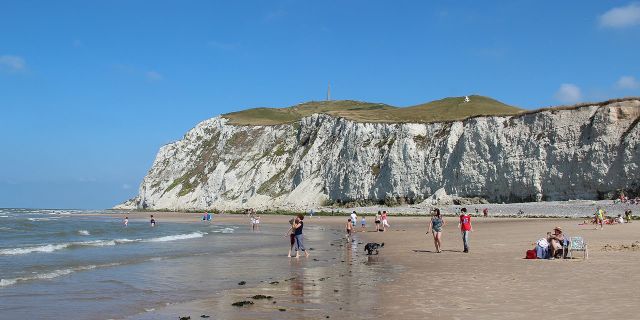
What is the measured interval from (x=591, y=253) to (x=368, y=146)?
61.7 meters

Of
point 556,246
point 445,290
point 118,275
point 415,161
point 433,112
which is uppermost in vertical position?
point 433,112

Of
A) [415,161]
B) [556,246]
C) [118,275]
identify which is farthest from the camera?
[415,161]

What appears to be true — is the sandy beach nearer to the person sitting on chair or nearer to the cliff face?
the person sitting on chair

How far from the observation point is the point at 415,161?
7188cm

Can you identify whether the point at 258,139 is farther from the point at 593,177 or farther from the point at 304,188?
the point at 593,177

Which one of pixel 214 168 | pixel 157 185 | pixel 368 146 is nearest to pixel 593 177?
pixel 368 146

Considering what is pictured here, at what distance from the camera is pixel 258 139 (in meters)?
108

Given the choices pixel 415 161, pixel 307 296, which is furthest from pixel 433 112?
pixel 307 296

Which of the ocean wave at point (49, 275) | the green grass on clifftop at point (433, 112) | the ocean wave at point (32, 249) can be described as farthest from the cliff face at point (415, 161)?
the ocean wave at point (49, 275)

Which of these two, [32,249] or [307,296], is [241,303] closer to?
[307,296]

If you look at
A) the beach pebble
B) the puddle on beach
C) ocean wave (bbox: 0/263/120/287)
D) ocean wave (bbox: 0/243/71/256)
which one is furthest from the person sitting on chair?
ocean wave (bbox: 0/243/71/256)

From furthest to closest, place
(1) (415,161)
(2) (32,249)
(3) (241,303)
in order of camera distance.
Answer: (1) (415,161) < (2) (32,249) < (3) (241,303)

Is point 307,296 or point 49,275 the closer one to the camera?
point 307,296

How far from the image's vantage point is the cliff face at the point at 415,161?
2218 inches
